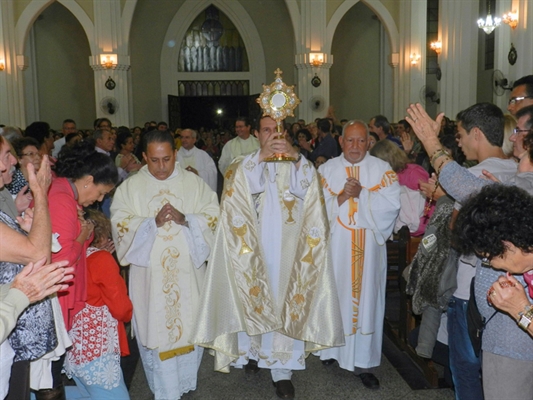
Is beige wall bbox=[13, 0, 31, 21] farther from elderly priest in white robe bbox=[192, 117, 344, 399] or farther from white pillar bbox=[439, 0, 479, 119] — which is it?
elderly priest in white robe bbox=[192, 117, 344, 399]

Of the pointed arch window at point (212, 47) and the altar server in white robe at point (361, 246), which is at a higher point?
the pointed arch window at point (212, 47)

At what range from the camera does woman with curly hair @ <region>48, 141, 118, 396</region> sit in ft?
9.91

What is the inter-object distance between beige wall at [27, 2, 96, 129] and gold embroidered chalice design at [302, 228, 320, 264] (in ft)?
57.9

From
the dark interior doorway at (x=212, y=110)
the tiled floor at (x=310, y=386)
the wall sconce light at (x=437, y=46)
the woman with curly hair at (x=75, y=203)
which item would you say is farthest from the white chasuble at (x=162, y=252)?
the dark interior doorway at (x=212, y=110)

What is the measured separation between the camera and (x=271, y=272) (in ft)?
14.2

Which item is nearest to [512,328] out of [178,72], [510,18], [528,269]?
[528,269]

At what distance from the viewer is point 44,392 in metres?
3.17

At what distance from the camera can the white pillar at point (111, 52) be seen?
16.6 metres

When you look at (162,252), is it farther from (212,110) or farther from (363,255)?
(212,110)

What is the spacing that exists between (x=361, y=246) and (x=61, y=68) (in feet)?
59.6

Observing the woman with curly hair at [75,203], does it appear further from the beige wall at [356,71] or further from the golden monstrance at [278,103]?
the beige wall at [356,71]

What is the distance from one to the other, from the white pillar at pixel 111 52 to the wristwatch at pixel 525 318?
15975 mm

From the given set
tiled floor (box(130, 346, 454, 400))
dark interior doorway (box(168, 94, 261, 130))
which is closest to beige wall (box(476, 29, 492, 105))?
dark interior doorway (box(168, 94, 261, 130))

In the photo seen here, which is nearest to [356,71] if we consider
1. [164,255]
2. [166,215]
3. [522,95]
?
[522,95]
